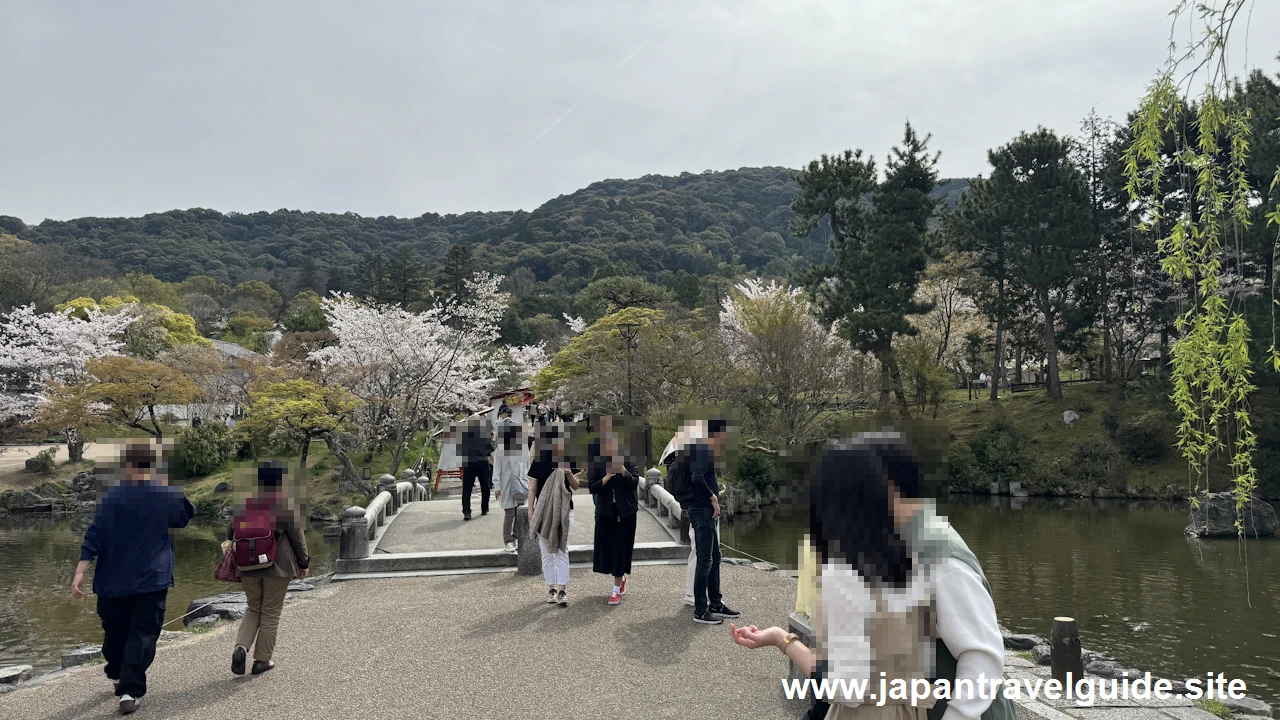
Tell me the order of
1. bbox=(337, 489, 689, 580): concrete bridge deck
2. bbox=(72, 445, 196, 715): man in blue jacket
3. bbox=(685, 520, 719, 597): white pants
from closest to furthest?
bbox=(72, 445, 196, 715): man in blue jacket < bbox=(685, 520, 719, 597): white pants < bbox=(337, 489, 689, 580): concrete bridge deck

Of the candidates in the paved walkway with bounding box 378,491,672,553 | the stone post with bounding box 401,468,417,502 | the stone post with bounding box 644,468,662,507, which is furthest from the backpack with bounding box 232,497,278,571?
the stone post with bounding box 401,468,417,502

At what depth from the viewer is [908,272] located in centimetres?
2725

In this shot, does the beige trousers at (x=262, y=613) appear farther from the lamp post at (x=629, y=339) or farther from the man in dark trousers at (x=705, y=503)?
A: the lamp post at (x=629, y=339)

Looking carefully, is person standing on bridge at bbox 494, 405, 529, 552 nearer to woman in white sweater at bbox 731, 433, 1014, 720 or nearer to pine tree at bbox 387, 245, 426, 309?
woman in white sweater at bbox 731, 433, 1014, 720

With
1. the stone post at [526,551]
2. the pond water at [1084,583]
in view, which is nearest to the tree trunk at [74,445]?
the pond water at [1084,583]

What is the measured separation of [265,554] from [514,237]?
8633 centimetres

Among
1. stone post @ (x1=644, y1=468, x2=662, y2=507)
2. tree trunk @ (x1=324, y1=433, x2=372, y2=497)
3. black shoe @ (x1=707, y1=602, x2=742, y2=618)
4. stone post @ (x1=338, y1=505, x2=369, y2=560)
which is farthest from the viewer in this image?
tree trunk @ (x1=324, y1=433, x2=372, y2=497)

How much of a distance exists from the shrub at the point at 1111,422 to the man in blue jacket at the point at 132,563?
95.2 ft

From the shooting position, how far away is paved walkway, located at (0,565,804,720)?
4.78 meters

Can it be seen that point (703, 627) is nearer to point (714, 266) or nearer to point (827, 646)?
point (827, 646)

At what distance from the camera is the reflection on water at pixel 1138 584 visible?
9.52 meters

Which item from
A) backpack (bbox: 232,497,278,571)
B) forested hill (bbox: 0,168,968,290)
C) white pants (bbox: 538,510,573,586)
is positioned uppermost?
forested hill (bbox: 0,168,968,290)

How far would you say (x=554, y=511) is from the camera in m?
6.93

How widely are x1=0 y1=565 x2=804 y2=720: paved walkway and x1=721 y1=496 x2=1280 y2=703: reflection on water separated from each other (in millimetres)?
1251
